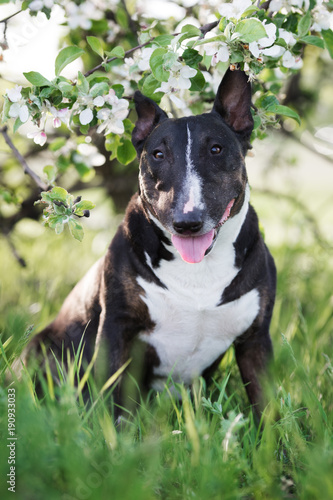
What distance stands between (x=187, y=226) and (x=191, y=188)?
6.1 inches

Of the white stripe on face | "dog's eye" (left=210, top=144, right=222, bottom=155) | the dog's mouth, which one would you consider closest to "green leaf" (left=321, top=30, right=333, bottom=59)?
"dog's eye" (left=210, top=144, right=222, bottom=155)

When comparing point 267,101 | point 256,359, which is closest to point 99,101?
point 267,101

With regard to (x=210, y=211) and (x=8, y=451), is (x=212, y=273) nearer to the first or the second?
(x=210, y=211)

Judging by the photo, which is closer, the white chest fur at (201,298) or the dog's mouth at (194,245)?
the dog's mouth at (194,245)

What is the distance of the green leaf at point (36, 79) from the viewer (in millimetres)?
2379

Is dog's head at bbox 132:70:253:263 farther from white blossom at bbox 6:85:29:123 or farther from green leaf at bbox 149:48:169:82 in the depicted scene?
white blossom at bbox 6:85:29:123

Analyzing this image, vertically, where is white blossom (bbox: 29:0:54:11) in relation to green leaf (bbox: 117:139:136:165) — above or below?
above

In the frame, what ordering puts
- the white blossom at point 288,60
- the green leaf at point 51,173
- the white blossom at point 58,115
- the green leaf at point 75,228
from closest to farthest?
the green leaf at point 75,228
the white blossom at point 58,115
the white blossom at point 288,60
the green leaf at point 51,173

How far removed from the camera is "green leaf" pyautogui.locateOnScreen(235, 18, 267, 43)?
2180 mm

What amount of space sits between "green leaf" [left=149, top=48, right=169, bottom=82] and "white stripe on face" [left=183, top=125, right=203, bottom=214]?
0.97 ft

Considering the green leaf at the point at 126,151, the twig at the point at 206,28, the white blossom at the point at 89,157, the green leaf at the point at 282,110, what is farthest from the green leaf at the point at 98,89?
the white blossom at the point at 89,157

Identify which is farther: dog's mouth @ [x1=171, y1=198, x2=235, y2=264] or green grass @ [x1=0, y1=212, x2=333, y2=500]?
dog's mouth @ [x1=171, y1=198, x2=235, y2=264]

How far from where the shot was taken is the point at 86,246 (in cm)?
511

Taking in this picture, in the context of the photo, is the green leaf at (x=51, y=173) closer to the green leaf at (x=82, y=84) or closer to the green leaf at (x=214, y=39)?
the green leaf at (x=82, y=84)
